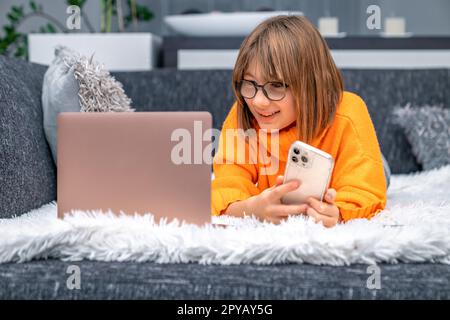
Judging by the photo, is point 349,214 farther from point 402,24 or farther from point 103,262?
point 402,24

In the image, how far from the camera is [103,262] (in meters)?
0.87

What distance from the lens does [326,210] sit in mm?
1062

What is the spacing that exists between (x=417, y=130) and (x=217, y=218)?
A: 0.91 m

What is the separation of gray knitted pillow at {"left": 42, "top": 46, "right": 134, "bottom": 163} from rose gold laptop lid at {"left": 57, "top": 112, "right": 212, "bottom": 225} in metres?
0.54

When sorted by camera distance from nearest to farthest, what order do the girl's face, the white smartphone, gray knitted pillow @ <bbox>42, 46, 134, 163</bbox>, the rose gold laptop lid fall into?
the rose gold laptop lid, the white smartphone, the girl's face, gray knitted pillow @ <bbox>42, 46, 134, 163</bbox>

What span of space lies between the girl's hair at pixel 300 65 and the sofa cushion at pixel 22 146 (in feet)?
1.48

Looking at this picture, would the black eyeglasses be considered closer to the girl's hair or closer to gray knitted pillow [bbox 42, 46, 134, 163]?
the girl's hair

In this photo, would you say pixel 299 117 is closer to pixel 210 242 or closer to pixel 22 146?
pixel 210 242

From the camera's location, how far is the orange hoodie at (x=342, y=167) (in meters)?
1.18

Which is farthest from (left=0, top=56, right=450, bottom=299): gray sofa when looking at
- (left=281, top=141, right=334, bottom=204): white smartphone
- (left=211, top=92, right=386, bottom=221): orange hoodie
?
(left=211, top=92, right=386, bottom=221): orange hoodie

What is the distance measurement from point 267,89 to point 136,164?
0.35 meters

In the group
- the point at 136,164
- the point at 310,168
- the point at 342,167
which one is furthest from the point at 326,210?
the point at 136,164

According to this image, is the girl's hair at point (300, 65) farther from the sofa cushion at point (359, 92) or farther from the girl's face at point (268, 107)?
the sofa cushion at point (359, 92)

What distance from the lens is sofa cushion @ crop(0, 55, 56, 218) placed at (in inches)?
48.2
